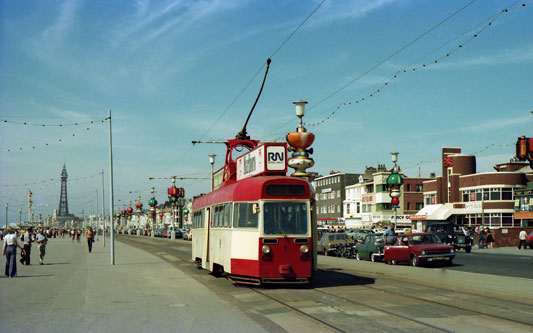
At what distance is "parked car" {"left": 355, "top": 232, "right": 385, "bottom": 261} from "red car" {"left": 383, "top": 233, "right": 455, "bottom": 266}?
59.0 inches

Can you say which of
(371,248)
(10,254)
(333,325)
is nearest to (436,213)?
(371,248)

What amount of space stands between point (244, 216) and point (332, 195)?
333ft

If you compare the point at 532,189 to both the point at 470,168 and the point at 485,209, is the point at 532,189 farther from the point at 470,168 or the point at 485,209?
the point at 470,168

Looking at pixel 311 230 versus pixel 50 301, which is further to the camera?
pixel 311 230

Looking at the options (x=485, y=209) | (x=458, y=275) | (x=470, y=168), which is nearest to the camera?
(x=458, y=275)

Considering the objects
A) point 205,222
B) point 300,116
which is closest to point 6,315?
point 205,222

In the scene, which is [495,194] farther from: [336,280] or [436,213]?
[336,280]

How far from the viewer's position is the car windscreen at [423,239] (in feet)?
86.7

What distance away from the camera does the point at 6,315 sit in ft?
36.5

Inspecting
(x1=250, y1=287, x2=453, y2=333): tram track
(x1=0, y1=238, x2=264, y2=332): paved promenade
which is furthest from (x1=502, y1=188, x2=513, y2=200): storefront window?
(x1=250, y1=287, x2=453, y2=333): tram track

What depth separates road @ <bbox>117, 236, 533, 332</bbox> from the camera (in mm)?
10039

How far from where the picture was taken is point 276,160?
16.6 m

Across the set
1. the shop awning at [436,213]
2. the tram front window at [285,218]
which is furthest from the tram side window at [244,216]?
the shop awning at [436,213]

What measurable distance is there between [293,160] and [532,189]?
138 ft
